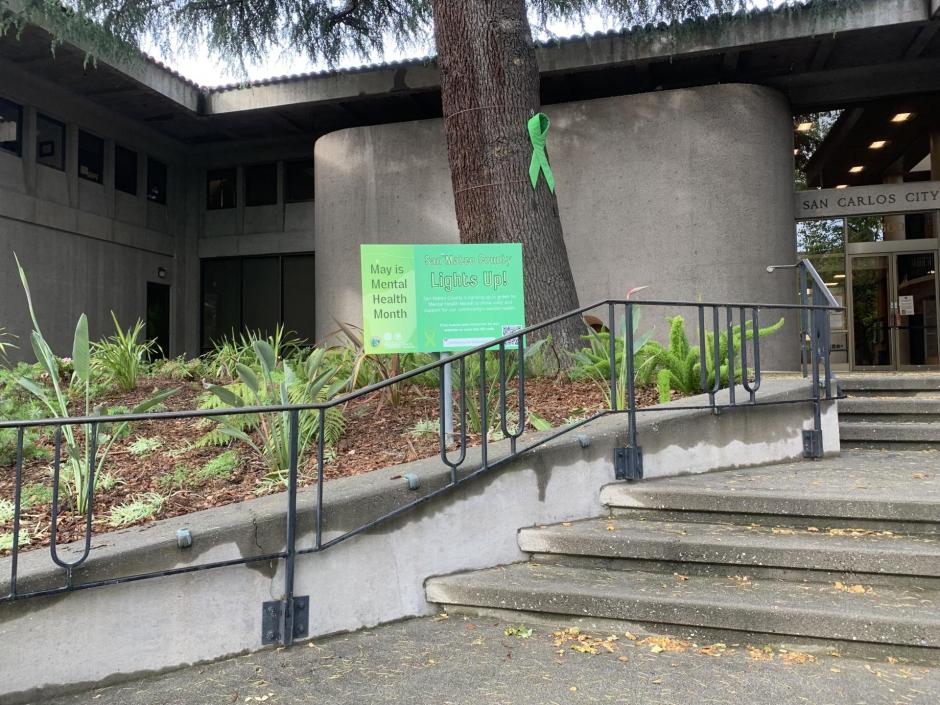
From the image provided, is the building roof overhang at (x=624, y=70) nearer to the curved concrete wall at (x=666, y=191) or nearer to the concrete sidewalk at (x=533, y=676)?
the curved concrete wall at (x=666, y=191)

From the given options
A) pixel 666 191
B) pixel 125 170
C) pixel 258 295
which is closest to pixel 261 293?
pixel 258 295

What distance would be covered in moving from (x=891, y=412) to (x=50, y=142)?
46.3 ft

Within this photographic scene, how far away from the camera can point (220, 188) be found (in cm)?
1647

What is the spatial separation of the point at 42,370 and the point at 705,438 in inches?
208

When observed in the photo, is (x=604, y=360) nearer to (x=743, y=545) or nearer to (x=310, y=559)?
(x=743, y=545)

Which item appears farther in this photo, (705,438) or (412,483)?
(705,438)

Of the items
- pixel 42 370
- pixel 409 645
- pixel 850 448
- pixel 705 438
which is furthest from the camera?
pixel 42 370

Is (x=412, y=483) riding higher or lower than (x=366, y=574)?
higher

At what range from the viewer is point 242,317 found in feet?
52.8

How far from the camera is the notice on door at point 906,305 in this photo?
11.7m

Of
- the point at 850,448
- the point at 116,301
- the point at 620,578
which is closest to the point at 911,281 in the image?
the point at 850,448

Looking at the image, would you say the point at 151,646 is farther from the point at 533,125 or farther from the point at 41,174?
the point at 41,174

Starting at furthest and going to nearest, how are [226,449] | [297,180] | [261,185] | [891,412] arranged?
[261,185], [297,180], [891,412], [226,449]

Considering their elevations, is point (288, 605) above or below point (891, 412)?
below
